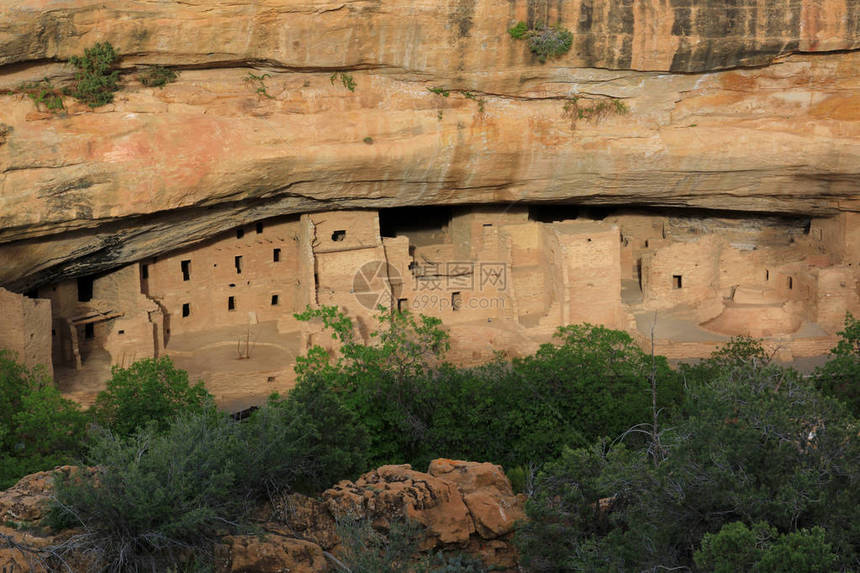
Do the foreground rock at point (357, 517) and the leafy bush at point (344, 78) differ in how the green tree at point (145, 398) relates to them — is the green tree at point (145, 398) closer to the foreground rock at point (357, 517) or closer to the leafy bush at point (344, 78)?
the foreground rock at point (357, 517)

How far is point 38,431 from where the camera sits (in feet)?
66.7

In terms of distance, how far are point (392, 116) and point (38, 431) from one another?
10.5m

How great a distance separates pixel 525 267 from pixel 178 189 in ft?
34.4

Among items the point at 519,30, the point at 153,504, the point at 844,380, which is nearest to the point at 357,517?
the point at 153,504

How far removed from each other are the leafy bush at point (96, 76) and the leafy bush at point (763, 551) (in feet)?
53.9

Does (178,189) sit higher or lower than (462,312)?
higher

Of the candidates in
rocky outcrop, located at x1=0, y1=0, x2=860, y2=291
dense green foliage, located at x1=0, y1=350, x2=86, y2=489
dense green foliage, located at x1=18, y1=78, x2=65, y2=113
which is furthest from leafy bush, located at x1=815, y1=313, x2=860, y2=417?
dense green foliage, located at x1=18, y1=78, x2=65, y2=113

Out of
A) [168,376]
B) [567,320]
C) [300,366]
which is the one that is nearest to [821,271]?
[567,320]

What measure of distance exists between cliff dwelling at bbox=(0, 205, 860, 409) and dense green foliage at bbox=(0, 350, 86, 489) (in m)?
4.81

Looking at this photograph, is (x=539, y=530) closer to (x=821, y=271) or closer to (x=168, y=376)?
(x=168, y=376)

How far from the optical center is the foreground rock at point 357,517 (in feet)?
39.3

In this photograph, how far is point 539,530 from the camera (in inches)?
505

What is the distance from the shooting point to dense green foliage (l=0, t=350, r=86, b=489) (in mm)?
19094

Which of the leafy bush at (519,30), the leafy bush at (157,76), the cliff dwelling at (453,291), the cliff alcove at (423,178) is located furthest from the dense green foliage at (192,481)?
the leafy bush at (519,30)
